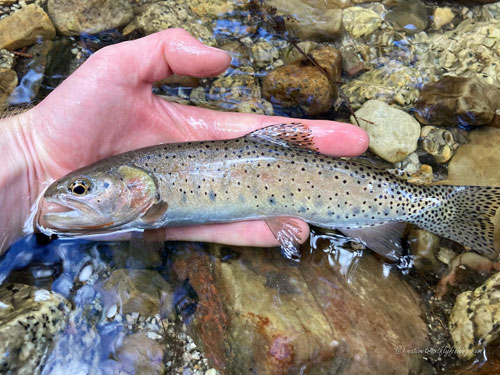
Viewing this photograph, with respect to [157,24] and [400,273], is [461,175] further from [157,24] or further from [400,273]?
[157,24]

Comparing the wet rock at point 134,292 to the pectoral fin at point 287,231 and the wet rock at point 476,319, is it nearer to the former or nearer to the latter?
the pectoral fin at point 287,231

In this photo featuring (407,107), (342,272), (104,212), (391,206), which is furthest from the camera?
(407,107)

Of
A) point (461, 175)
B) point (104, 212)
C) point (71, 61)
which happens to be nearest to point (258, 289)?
point (104, 212)

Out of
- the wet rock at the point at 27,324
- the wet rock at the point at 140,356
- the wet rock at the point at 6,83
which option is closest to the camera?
the wet rock at the point at 27,324

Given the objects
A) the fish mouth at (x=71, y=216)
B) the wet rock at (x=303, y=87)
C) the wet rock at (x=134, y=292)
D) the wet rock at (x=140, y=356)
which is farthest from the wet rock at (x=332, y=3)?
the wet rock at (x=140, y=356)

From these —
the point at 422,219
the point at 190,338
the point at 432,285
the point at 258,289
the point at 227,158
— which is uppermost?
the point at 227,158

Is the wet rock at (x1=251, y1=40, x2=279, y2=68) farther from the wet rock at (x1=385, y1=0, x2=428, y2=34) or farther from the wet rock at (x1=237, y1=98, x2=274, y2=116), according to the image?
the wet rock at (x1=385, y1=0, x2=428, y2=34)
